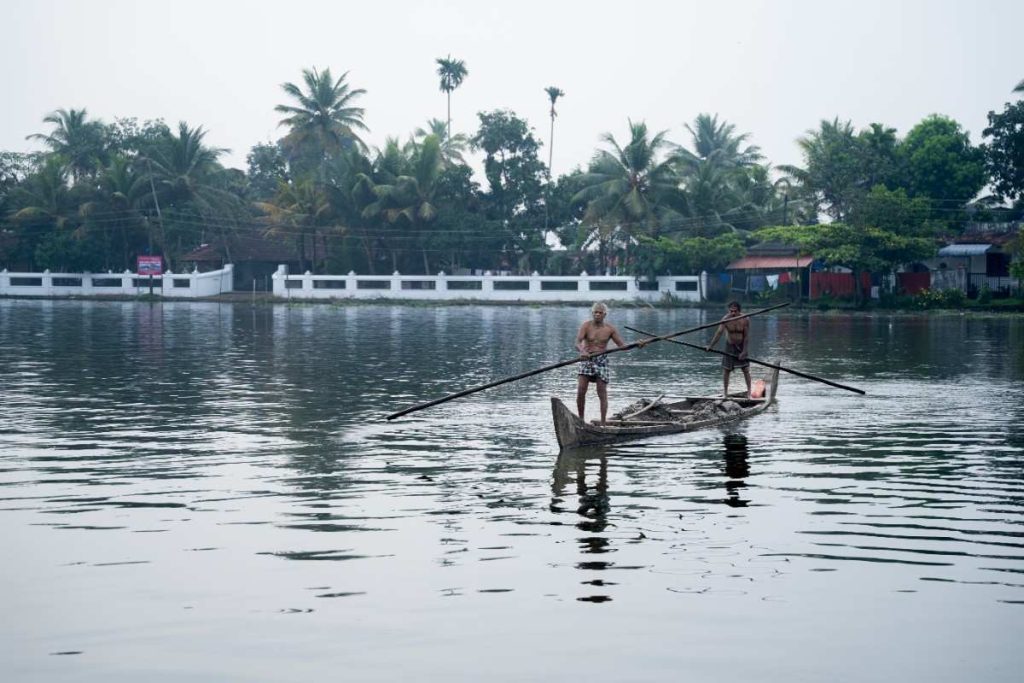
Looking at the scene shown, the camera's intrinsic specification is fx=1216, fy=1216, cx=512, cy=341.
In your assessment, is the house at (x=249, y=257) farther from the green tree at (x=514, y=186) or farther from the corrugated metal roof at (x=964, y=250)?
the corrugated metal roof at (x=964, y=250)

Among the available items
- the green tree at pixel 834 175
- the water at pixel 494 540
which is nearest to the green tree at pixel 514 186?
the green tree at pixel 834 175

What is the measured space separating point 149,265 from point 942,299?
1937 inches

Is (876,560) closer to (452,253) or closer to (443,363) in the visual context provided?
(443,363)

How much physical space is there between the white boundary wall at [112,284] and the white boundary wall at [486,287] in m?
4.71

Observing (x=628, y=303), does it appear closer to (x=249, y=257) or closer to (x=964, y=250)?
(x=964, y=250)

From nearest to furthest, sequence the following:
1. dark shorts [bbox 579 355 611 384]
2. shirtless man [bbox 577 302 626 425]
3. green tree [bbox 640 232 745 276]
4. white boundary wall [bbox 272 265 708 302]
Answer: shirtless man [bbox 577 302 626 425], dark shorts [bbox 579 355 611 384], green tree [bbox 640 232 745 276], white boundary wall [bbox 272 265 708 302]

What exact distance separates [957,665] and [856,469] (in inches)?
280

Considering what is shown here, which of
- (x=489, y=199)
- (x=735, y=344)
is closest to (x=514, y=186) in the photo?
(x=489, y=199)

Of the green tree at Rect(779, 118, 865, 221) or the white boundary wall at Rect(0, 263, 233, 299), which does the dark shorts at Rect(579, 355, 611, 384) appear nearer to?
the green tree at Rect(779, 118, 865, 221)

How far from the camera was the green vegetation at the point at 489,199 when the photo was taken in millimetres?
68750

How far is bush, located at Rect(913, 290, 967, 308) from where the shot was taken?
62125mm

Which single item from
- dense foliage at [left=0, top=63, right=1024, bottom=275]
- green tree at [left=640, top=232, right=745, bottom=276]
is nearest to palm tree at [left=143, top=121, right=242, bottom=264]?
dense foliage at [left=0, top=63, right=1024, bottom=275]

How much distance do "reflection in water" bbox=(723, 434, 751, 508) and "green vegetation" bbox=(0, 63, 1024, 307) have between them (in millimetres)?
48816

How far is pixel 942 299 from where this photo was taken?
62.3m
